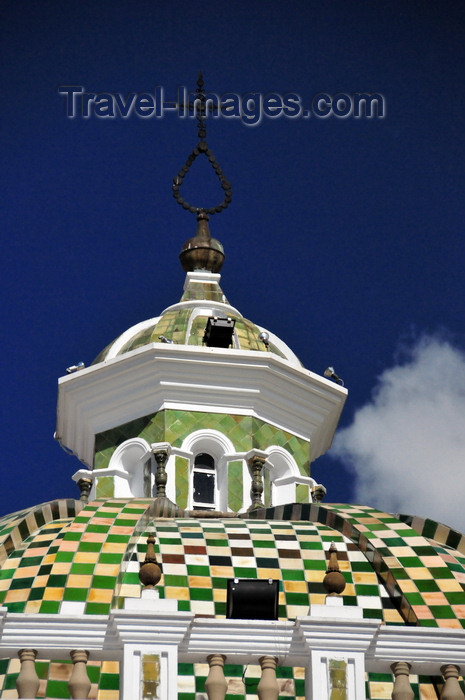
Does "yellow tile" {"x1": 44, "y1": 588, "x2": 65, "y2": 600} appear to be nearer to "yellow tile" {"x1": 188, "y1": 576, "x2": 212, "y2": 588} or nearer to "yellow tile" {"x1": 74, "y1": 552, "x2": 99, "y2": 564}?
"yellow tile" {"x1": 74, "y1": 552, "x2": 99, "y2": 564}

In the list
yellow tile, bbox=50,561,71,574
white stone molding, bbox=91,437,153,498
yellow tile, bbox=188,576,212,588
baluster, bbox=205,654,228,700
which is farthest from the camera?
white stone molding, bbox=91,437,153,498

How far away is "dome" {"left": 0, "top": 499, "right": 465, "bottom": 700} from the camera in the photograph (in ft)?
71.6

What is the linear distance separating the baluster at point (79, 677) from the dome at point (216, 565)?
2.63m

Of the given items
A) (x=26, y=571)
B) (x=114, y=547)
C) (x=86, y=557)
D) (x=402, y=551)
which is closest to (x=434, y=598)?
(x=402, y=551)

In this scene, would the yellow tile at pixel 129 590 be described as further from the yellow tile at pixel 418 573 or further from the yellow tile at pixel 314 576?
the yellow tile at pixel 418 573

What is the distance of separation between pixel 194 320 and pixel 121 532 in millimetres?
8151

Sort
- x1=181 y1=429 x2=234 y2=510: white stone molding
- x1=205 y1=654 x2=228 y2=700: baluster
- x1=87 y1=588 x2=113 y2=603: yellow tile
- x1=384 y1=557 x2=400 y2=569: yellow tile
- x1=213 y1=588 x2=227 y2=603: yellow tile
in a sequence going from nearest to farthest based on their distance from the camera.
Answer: x1=205 y1=654 x2=228 y2=700: baluster, x1=87 y1=588 x2=113 y2=603: yellow tile, x1=213 y1=588 x2=227 y2=603: yellow tile, x1=384 y1=557 x2=400 y2=569: yellow tile, x1=181 y1=429 x2=234 y2=510: white stone molding

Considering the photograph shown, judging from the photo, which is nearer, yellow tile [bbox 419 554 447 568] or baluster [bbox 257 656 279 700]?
baluster [bbox 257 656 279 700]

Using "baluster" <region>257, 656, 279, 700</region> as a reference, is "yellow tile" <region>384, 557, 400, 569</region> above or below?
above

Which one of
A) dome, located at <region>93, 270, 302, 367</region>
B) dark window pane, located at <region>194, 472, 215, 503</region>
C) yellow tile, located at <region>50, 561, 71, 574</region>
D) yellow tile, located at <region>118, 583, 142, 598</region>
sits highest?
dome, located at <region>93, 270, 302, 367</region>

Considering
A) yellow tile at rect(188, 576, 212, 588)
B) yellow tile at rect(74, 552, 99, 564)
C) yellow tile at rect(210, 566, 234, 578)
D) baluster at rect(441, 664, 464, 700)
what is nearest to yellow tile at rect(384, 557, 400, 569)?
yellow tile at rect(210, 566, 234, 578)

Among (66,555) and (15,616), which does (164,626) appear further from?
(66,555)

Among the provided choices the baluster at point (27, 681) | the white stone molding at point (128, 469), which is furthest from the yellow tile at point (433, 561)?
the baluster at point (27, 681)

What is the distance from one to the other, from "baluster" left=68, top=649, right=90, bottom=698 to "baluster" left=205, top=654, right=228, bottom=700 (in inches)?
45.5
